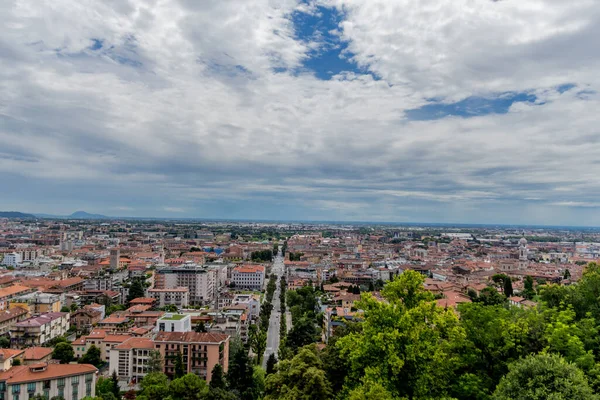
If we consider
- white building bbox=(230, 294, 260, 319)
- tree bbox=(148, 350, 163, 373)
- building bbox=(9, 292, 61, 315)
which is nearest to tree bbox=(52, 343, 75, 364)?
tree bbox=(148, 350, 163, 373)

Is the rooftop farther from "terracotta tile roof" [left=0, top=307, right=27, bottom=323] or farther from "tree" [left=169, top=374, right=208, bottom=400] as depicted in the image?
"terracotta tile roof" [left=0, top=307, right=27, bottom=323]

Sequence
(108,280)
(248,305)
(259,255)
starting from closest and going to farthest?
(248,305), (108,280), (259,255)

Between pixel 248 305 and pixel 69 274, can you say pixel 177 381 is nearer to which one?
pixel 248 305

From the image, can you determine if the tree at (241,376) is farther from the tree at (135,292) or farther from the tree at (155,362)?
the tree at (135,292)

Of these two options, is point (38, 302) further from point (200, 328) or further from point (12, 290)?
point (200, 328)

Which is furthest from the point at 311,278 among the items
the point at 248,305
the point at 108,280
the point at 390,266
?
the point at 108,280

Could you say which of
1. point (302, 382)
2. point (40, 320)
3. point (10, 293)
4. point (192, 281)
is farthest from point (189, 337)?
point (192, 281)
